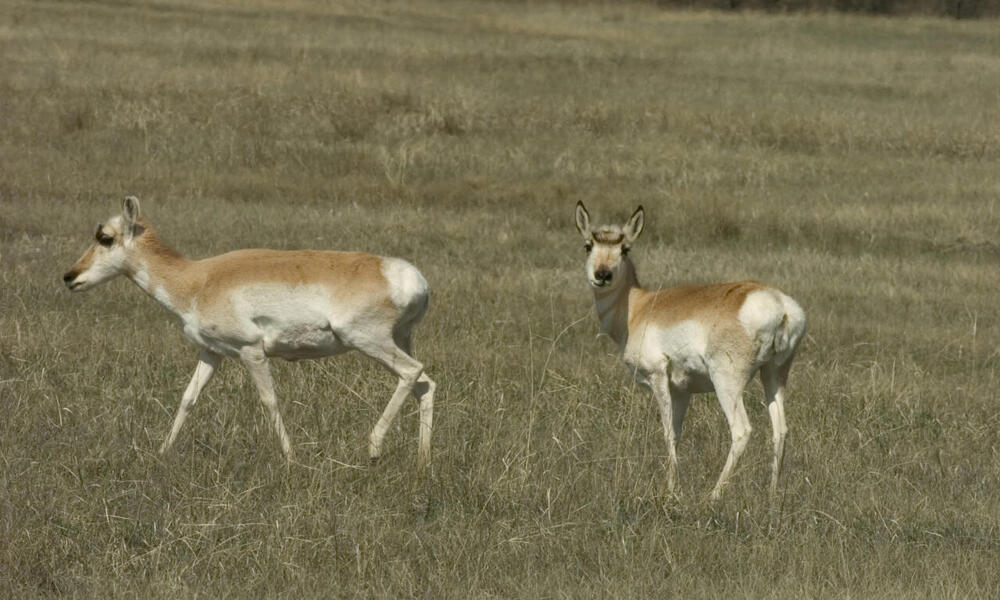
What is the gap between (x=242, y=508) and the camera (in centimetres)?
671

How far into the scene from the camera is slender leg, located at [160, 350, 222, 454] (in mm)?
7949

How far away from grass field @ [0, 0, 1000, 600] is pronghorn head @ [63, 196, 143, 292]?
737 millimetres

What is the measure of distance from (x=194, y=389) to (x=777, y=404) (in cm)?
329

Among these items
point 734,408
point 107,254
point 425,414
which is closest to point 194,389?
point 107,254

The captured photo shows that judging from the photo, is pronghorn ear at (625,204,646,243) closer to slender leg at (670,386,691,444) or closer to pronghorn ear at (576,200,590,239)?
pronghorn ear at (576,200,590,239)

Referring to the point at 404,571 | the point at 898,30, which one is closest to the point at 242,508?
the point at 404,571

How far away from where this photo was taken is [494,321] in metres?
12.0

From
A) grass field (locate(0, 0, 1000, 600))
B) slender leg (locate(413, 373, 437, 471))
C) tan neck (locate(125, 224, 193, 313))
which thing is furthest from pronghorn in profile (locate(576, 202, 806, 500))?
tan neck (locate(125, 224, 193, 313))

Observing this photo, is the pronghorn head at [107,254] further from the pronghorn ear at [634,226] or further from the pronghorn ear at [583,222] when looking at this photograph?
the pronghorn ear at [634,226]

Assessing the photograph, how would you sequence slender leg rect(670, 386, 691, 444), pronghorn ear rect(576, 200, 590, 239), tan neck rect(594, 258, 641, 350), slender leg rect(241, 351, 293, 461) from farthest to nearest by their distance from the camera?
tan neck rect(594, 258, 641, 350) → pronghorn ear rect(576, 200, 590, 239) → slender leg rect(670, 386, 691, 444) → slender leg rect(241, 351, 293, 461)

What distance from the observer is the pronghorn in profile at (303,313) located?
804 centimetres

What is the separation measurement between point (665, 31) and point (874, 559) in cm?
4266

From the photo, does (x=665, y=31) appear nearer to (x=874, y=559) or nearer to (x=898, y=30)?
(x=898, y=30)

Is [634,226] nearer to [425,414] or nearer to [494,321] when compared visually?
[425,414]
